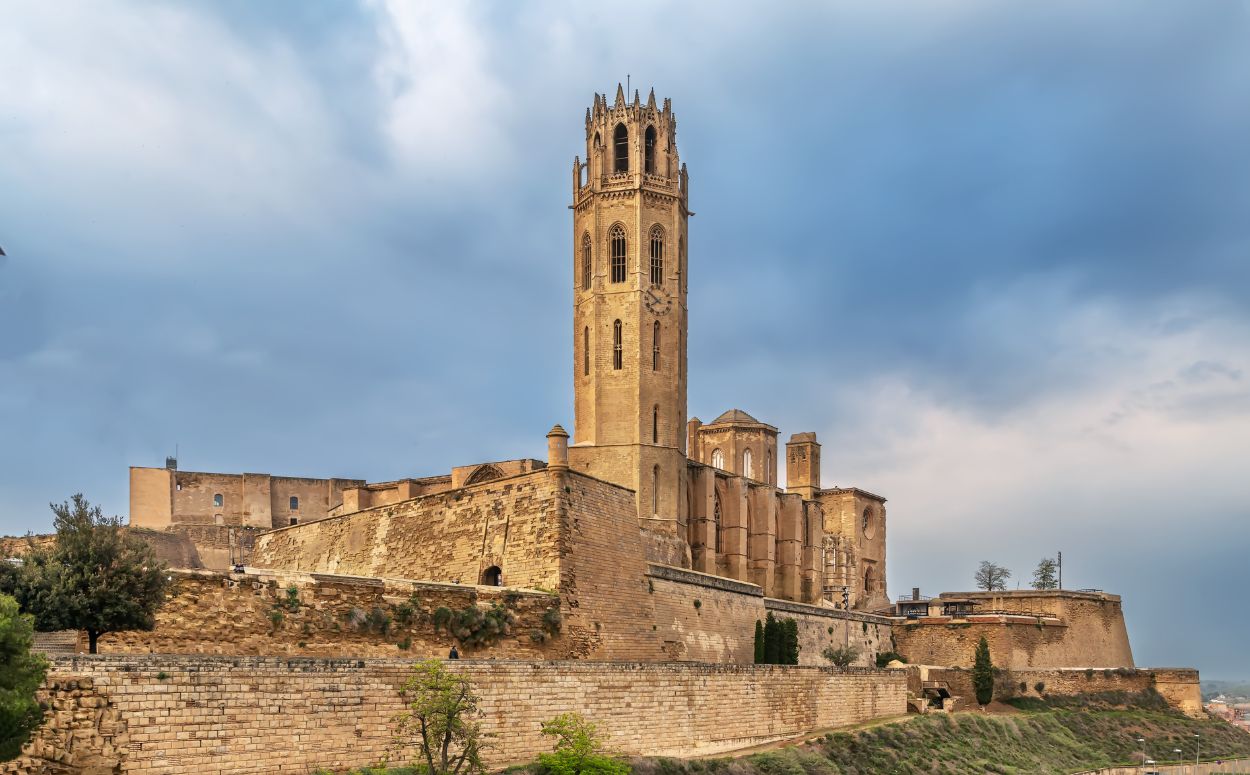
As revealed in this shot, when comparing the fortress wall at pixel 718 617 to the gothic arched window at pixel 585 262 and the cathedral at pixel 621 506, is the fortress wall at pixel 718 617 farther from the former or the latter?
the gothic arched window at pixel 585 262

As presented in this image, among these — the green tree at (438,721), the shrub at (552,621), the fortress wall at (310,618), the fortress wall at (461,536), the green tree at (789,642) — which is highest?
the fortress wall at (461,536)

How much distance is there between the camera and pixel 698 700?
86.1 ft

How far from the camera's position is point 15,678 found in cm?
1372

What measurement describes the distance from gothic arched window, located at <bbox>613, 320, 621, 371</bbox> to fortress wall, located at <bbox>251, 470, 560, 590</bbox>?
14239 mm

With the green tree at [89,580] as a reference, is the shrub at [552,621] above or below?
below

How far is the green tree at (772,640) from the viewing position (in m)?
38.2

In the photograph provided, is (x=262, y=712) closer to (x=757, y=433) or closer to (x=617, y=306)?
(x=617, y=306)

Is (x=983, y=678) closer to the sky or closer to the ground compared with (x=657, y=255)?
closer to the ground

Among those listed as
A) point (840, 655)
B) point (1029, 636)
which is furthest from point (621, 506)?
point (1029, 636)

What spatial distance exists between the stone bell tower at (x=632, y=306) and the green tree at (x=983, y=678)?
13867 millimetres

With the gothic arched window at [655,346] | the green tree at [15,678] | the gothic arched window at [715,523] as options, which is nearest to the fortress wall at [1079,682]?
the gothic arched window at [715,523]

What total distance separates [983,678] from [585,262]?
22.7m

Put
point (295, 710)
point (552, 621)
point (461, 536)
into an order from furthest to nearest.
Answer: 1. point (461, 536)
2. point (552, 621)
3. point (295, 710)

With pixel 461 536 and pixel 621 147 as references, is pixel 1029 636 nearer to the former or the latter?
pixel 621 147
